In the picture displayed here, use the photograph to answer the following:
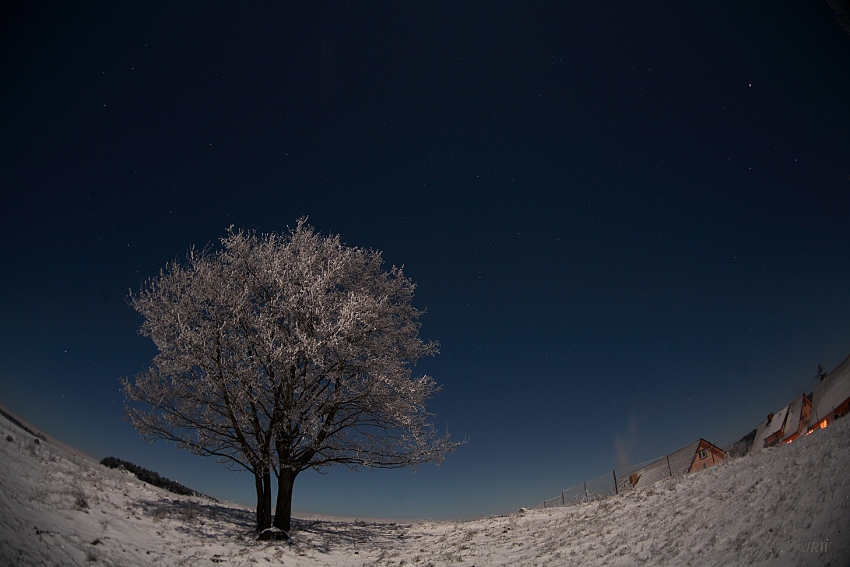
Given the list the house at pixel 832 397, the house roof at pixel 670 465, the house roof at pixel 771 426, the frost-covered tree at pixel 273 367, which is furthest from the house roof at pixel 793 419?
the frost-covered tree at pixel 273 367

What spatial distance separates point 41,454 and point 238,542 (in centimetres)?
721

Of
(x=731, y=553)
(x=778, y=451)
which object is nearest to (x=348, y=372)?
(x=731, y=553)

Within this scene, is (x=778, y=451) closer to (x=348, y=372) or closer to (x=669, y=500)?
(x=669, y=500)

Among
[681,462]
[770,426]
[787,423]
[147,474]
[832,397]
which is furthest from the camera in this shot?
[770,426]

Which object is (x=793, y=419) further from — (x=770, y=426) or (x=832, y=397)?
(x=832, y=397)

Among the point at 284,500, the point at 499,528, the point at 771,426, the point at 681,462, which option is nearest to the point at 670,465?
the point at 681,462

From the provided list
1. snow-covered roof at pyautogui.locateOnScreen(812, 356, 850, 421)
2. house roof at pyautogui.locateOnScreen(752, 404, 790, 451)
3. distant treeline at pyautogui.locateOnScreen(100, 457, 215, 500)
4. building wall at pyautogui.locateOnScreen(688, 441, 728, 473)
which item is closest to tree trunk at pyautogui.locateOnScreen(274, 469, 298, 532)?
distant treeline at pyautogui.locateOnScreen(100, 457, 215, 500)

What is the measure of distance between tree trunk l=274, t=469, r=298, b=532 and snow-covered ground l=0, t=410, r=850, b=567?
0.65 m

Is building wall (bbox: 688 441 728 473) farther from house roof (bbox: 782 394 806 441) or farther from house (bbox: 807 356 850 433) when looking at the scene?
house (bbox: 807 356 850 433)

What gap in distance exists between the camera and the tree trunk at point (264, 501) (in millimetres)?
11281

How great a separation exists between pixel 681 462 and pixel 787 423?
→ 16024 mm

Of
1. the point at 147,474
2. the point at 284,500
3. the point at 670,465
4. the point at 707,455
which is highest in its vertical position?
the point at 707,455

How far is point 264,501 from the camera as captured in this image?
1156 centimetres

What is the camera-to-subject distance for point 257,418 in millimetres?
11977
